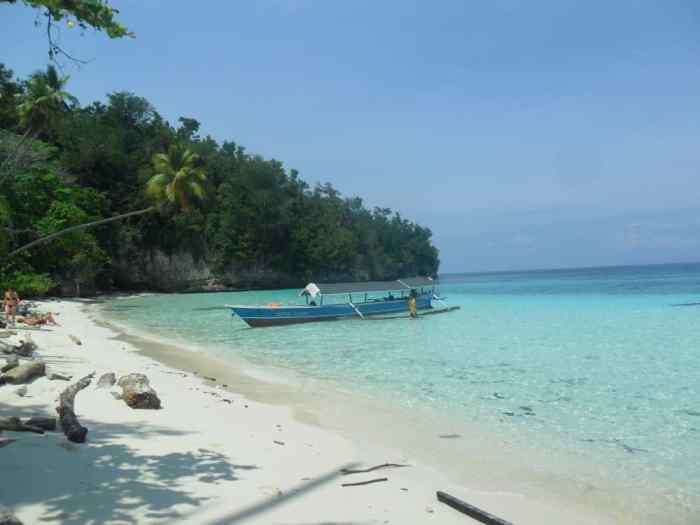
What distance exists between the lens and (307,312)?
23016mm

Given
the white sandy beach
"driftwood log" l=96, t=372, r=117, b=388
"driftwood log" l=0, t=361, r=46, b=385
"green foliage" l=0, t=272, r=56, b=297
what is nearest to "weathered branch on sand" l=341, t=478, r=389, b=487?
the white sandy beach

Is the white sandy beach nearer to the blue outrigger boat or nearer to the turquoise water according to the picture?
the turquoise water

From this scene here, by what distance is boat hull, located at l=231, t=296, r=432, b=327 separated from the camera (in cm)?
2142

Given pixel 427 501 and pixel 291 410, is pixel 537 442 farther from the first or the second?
pixel 291 410

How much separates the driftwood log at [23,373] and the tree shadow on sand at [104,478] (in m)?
2.62

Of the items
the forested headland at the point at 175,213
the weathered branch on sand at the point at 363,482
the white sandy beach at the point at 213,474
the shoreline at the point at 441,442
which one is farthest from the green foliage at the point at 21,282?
the weathered branch on sand at the point at 363,482

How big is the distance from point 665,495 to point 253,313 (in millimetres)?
17761

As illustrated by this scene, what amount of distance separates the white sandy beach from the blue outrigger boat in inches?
560

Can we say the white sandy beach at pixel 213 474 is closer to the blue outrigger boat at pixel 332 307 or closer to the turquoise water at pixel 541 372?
the turquoise water at pixel 541 372

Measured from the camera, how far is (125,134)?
55.1 meters

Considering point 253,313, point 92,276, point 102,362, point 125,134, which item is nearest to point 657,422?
point 102,362

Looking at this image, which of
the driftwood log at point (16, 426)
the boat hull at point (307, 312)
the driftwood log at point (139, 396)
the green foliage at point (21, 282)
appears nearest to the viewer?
the driftwood log at point (16, 426)

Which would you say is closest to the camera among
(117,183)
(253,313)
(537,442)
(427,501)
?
(427,501)

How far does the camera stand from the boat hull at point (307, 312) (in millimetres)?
21422
